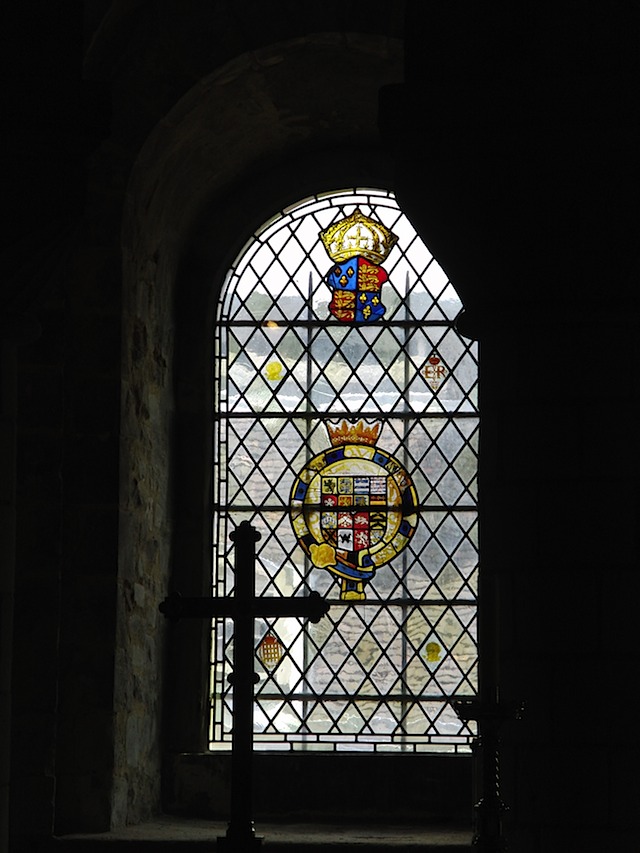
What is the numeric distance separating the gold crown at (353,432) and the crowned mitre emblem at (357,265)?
0.53 metres

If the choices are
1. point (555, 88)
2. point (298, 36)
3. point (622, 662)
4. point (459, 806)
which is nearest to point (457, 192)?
point (555, 88)

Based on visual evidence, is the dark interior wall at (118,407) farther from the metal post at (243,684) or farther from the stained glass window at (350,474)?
the metal post at (243,684)

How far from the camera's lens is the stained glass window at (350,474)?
24.2ft

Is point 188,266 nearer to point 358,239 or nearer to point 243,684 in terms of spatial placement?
point 358,239

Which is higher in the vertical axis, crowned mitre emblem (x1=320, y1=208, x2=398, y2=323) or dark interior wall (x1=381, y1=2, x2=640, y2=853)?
crowned mitre emblem (x1=320, y1=208, x2=398, y2=323)

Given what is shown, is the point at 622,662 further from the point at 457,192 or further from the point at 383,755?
the point at 383,755

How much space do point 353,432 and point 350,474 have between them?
8.2 inches

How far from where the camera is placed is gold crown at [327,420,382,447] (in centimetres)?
762

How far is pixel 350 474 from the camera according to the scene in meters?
7.61

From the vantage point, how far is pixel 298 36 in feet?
21.8

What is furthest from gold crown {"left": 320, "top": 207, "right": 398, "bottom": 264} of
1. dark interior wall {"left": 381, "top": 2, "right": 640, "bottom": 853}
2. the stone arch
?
dark interior wall {"left": 381, "top": 2, "right": 640, "bottom": 853}

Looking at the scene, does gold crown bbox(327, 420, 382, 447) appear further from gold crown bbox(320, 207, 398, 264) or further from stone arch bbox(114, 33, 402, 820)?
gold crown bbox(320, 207, 398, 264)

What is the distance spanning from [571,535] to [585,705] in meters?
0.35

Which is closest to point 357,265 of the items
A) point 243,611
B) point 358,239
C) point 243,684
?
point 358,239
